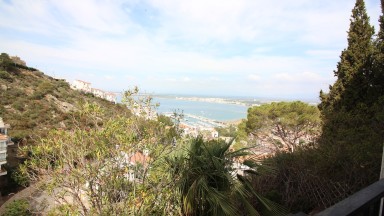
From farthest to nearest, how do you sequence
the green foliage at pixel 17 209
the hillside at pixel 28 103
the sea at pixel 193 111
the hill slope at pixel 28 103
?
the hill slope at pixel 28 103 < the hillside at pixel 28 103 < the green foliage at pixel 17 209 < the sea at pixel 193 111

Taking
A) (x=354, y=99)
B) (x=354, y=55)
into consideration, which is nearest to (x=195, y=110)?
(x=354, y=55)

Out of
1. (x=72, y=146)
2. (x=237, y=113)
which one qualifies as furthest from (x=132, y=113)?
(x=237, y=113)

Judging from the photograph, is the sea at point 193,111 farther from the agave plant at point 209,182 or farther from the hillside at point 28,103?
the hillside at point 28,103

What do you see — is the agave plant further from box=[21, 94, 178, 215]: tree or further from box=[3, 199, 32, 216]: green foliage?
box=[3, 199, 32, 216]: green foliage

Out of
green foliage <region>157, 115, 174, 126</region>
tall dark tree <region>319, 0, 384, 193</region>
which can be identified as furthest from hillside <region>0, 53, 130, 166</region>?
tall dark tree <region>319, 0, 384, 193</region>

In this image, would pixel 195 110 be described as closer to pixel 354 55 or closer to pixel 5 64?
pixel 5 64

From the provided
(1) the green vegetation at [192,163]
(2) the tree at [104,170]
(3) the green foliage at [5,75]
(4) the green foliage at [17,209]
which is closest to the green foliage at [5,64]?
(3) the green foliage at [5,75]
